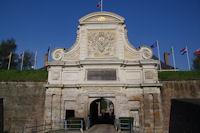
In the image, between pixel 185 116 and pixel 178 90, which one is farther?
pixel 178 90

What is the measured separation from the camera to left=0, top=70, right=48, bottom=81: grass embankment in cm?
1666

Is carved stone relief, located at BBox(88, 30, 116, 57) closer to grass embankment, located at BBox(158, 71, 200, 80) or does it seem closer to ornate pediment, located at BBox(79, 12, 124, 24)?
ornate pediment, located at BBox(79, 12, 124, 24)

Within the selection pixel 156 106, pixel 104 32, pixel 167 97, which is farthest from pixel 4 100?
pixel 167 97

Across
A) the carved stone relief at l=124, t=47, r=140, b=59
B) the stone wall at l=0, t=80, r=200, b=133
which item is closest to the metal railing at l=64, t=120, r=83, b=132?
the stone wall at l=0, t=80, r=200, b=133

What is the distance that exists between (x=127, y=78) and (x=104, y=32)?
→ 5.27 metres

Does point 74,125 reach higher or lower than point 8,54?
lower

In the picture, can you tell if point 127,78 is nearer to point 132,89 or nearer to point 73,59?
point 132,89

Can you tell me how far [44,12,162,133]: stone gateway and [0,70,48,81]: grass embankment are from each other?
189 centimetres

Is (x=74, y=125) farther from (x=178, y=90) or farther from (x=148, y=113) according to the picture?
(x=178, y=90)

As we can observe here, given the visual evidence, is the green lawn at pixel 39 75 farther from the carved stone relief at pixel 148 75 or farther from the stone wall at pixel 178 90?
the carved stone relief at pixel 148 75

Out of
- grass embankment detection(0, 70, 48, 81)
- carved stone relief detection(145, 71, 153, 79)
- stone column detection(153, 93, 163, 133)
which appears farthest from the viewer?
grass embankment detection(0, 70, 48, 81)

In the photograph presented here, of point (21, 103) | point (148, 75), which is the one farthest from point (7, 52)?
point (148, 75)

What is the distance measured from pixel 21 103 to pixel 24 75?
308 cm

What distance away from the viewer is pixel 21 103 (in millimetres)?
15781
